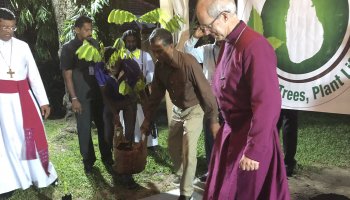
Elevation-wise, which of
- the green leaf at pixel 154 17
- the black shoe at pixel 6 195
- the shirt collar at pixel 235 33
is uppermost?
the green leaf at pixel 154 17

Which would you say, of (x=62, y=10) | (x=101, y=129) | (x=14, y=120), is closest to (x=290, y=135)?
(x=101, y=129)

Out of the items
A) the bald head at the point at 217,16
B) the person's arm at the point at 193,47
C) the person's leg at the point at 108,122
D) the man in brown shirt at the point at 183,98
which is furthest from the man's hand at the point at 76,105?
the bald head at the point at 217,16

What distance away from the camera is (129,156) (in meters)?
4.35

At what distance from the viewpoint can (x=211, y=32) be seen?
2.40 meters

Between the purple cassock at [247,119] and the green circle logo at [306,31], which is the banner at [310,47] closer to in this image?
the green circle logo at [306,31]

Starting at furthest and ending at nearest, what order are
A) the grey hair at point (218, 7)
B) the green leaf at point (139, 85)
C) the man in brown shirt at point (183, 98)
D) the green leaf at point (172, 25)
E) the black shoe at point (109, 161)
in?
1. the black shoe at point (109, 161)
2. the green leaf at point (139, 85)
3. the green leaf at point (172, 25)
4. the man in brown shirt at point (183, 98)
5. the grey hair at point (218, 7)

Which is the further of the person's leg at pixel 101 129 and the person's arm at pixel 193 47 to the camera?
the person's leg at pixel 101 129

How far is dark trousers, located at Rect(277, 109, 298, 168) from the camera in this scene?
15.2 ft

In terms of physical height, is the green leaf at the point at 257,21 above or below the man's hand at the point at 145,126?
above

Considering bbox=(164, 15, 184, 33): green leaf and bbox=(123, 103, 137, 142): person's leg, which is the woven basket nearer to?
bbox=(123, 103, 137, 142): person's leg

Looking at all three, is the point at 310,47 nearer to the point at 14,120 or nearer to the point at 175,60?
the point at 175,60

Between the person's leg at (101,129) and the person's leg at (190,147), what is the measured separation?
5.14ft

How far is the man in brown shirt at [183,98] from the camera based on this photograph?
366 cm

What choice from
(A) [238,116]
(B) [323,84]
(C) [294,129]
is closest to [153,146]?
(C) [294,129]
